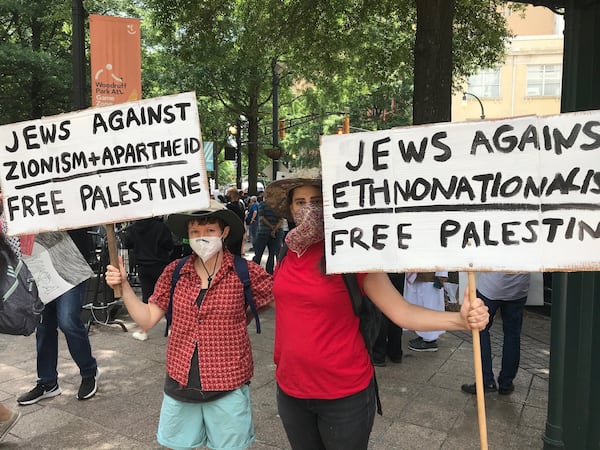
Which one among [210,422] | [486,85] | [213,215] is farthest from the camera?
[486,85]

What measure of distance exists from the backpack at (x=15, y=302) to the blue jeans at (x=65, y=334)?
793mm

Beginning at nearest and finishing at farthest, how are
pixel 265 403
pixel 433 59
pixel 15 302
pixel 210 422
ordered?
pixel 210 422 → pixel 15 302 → pixel 265 403 → pixel 433 59

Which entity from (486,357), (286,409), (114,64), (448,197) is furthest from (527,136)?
(114,64)

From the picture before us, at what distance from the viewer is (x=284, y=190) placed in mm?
2631

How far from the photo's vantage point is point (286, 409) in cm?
240

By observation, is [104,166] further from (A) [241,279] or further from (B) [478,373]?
(B) [478,373]

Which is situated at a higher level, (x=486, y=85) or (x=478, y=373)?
(x=486, y=85)

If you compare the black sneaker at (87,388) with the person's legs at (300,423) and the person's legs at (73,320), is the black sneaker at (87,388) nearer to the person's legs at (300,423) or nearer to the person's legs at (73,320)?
the person's legs at (73,320)

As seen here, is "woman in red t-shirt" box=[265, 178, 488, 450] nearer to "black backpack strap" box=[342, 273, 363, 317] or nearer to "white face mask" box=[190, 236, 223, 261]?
"black backpack strap" box=[342, 273, 363, 317]

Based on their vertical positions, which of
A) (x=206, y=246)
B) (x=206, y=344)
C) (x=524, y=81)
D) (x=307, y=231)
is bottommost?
(x=206, y=344)

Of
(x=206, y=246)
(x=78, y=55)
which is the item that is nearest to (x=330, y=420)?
(x=206, y=246)

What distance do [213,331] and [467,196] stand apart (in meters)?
1.38

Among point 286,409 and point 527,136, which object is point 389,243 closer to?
point 527,136

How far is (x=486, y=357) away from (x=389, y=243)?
3.02 m
